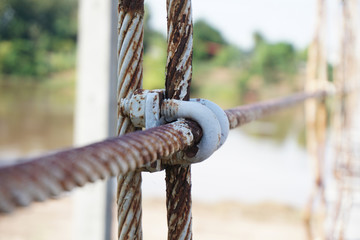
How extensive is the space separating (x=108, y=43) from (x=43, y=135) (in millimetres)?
5924

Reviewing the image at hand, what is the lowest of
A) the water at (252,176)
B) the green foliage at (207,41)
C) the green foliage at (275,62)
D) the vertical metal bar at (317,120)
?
the water at (252,176)

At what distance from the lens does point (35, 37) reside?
11789 millimetres

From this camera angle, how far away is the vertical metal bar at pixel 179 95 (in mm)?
248

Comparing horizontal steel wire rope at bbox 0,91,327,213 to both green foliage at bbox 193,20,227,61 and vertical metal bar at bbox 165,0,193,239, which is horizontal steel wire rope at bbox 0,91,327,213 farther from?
green foliage at bbox 193,20,227,61

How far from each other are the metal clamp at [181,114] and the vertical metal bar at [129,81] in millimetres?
10

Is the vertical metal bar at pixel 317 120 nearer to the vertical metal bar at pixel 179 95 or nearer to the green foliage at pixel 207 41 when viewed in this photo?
the vertical metal bar at pixel 179 95

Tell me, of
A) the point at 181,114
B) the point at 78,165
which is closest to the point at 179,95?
the point at 181,114

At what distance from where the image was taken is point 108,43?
27.9 inches

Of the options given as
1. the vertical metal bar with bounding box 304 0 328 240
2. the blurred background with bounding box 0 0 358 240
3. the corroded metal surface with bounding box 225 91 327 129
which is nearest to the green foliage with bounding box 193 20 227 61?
the blurred background with bounding box 0 0 358 240

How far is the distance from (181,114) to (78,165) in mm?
105

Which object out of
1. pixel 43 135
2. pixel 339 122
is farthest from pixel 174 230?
pixel 43 135

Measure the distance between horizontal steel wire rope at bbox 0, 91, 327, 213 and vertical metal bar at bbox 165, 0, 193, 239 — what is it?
0.03m

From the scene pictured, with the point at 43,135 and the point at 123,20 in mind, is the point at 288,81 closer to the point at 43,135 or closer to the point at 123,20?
the point at 43,135

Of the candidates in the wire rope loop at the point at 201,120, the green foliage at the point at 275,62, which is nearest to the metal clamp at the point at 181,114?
the wire rope loop at the point at 201,120
